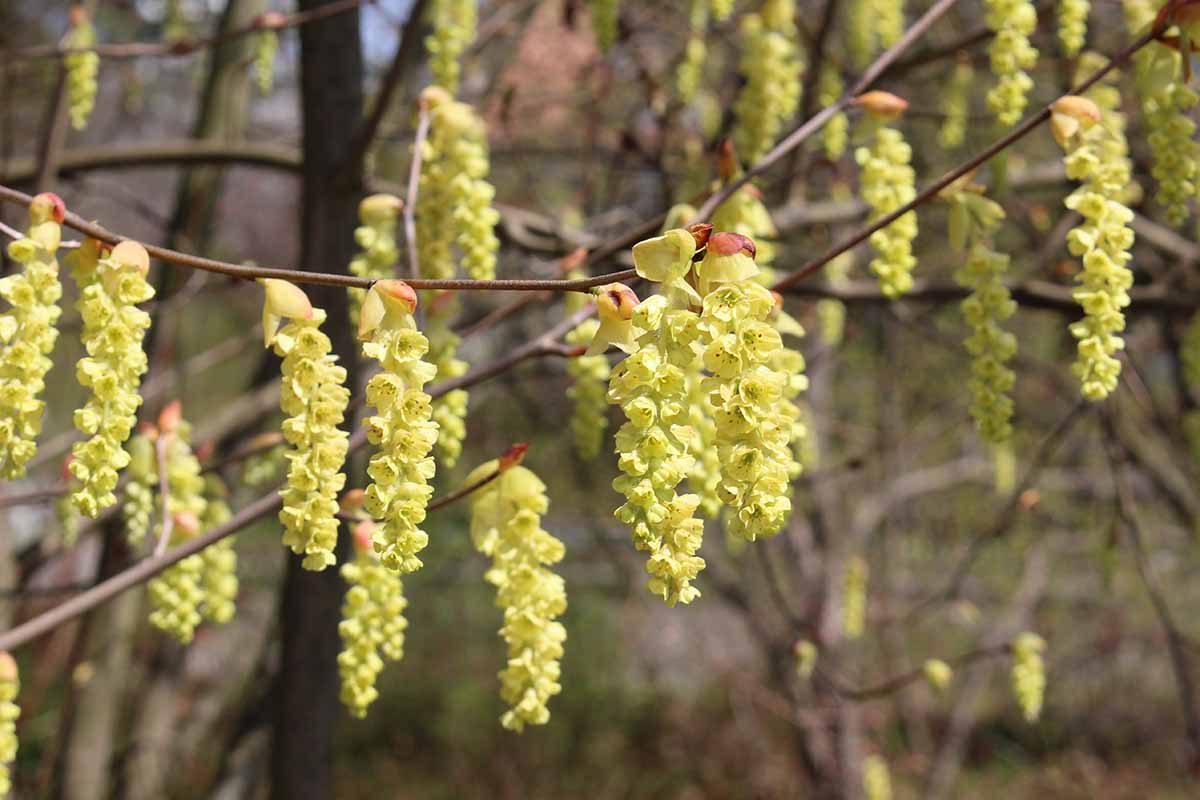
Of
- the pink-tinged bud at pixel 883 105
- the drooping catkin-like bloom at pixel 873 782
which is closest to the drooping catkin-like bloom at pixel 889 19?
the pink-tinged bud at pixel 883 105

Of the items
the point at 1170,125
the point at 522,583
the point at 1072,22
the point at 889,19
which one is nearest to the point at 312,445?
the point at 522,583

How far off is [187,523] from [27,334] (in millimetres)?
678

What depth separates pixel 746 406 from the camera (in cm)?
96

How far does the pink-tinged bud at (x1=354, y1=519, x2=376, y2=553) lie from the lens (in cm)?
152

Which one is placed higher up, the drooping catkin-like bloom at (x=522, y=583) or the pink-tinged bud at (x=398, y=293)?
the pink-tinged bud at (x=398, y=293)

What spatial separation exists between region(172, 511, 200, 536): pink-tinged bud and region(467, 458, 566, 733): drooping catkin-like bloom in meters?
0.51

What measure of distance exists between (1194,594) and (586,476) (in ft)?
15.7

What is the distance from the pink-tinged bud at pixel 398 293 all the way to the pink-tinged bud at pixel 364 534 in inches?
20.2

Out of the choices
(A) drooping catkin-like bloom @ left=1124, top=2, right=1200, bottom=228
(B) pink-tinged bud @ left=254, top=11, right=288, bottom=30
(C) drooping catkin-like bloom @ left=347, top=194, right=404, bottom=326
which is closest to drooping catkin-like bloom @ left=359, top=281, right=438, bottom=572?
(C) drooping catkin-like bloom @ left=347, top=194, right=404, bottom=326

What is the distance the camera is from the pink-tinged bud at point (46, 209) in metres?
1.07

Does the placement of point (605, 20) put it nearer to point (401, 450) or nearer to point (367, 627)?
point (367, 627)

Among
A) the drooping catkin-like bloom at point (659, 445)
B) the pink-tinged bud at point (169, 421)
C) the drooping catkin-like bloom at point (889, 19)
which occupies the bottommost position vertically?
the drooping catkin-like bloom at point (659, 445)

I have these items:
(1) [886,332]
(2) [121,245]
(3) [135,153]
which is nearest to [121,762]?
(3) [135,153]

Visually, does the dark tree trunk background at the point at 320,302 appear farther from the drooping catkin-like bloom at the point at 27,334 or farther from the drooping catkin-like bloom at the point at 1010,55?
the drooping catkin-like bloom at the point at 1010,55
